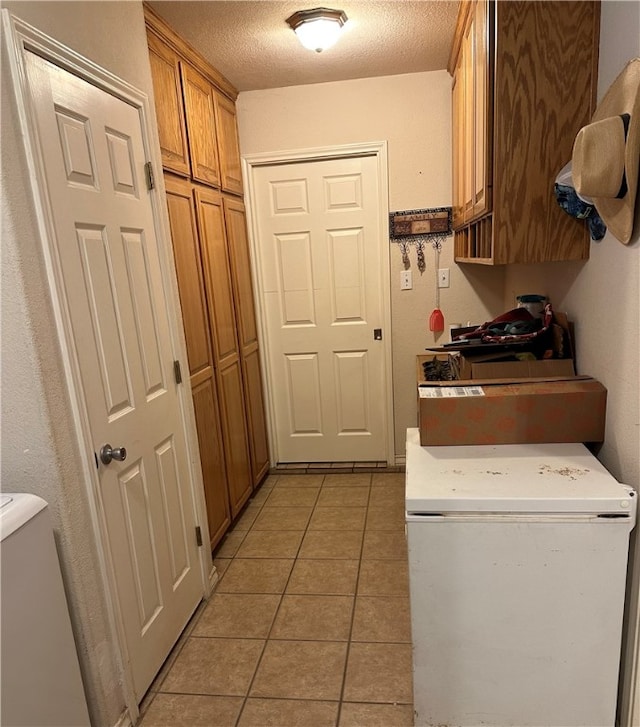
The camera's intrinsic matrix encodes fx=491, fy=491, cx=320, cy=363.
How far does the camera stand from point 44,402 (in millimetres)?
1312

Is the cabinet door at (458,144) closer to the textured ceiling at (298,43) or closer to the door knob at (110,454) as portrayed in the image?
the textured ceiling at (298,43)

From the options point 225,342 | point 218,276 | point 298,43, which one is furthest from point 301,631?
point 298,43

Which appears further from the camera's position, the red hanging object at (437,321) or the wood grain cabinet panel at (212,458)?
the red hanging object at (437,321)

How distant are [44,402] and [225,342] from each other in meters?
1.48

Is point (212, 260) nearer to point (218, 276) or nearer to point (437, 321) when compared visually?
point (218, 276)

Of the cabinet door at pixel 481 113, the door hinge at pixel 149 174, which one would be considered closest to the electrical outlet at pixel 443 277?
the cabinet door at pixel 481 113

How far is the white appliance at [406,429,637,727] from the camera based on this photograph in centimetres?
124

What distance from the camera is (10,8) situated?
123 centimetres

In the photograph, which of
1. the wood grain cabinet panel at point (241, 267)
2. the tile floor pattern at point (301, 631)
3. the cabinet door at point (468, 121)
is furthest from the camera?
the wood grain cabinet panel at point (241, 267)

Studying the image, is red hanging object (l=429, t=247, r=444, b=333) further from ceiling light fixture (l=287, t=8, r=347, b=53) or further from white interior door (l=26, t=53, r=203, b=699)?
white interior door (l=26, t=53, r=203, b=699)

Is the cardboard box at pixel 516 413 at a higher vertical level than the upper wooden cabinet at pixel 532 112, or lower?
lower

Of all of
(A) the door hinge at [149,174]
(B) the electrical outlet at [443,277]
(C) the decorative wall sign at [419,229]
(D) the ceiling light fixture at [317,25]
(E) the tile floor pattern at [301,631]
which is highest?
(D) the ceiling light fixture at [317,25]

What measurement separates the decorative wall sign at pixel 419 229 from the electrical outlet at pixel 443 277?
0.11 metres

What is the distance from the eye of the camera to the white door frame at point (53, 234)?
49.6 inches
